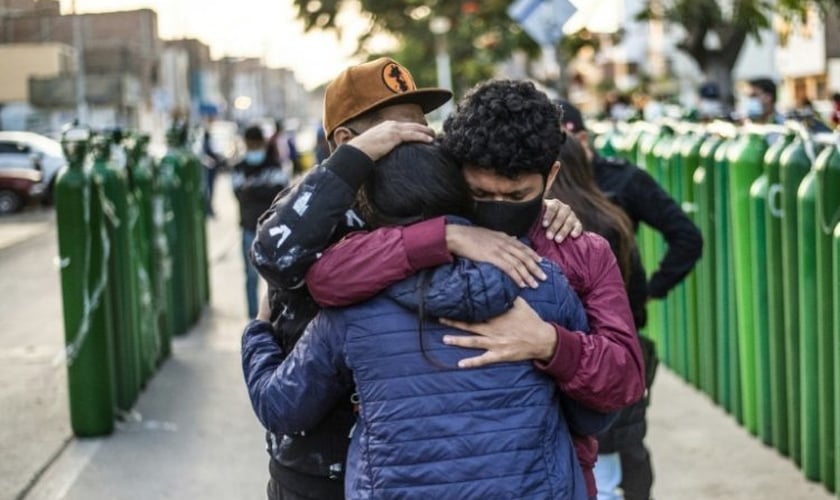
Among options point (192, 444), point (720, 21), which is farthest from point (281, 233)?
point (720, 21)

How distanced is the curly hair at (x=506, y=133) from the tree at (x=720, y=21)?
25.5 ft

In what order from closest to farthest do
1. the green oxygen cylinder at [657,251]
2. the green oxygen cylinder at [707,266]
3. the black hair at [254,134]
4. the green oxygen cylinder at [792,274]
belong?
the green oxygen cylinder at [792,274] < the green oxygen cylinder at [707,266] < the green oxygen cylinder at [657,251] < the black hair at [254,134]

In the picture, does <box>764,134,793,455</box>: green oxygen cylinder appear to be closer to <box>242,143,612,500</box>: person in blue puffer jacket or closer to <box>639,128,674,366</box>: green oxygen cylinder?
<box>639,128,674,366</box>: green oxygen cylinder

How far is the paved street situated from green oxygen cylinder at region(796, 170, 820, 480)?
0.69ft

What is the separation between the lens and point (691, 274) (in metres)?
8.41

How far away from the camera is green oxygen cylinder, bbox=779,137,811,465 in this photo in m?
6.46

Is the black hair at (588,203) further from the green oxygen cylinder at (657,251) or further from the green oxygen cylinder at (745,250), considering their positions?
the green oxygen cylinder at (657,251)

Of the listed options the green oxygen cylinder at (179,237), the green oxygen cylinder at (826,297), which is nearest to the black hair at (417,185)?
the green oxygen cylinder at (826,297)

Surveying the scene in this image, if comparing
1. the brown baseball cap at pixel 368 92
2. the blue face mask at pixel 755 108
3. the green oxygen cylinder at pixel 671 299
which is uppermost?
the brown baseball cap at pixel 368 92

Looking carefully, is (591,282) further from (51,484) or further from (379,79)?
(51,484)

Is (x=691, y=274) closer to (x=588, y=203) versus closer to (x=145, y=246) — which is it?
(x=145, y=246)

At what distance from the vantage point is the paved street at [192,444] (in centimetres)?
671

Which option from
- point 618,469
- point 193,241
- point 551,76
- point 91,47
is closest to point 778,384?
point 618,469

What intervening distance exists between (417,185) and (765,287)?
4.68 m
